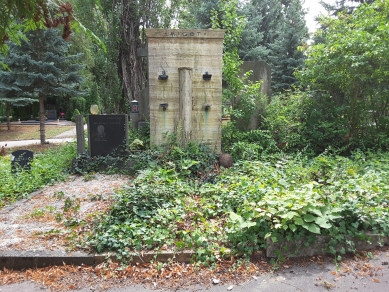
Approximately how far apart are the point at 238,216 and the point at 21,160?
18.1 feet

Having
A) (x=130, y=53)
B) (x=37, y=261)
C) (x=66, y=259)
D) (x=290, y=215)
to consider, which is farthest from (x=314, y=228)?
(x=130, y=53)

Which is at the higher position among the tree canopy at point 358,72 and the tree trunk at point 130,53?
the tree trunk at point 130,53

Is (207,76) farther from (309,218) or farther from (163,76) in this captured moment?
(309,218)

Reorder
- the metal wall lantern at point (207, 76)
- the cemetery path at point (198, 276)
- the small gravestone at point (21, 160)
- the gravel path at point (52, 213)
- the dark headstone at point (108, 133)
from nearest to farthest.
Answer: the cemetery path at point (198, 276) → the gravel path at point (52, 213) → the small gravestone at point (21, 160) → the metal wall lantern at point (207, 76) → the dark headstone at point (108, 133)

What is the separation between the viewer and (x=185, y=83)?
264 inches

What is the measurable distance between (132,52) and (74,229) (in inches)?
450

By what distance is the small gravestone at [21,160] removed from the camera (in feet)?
20.2

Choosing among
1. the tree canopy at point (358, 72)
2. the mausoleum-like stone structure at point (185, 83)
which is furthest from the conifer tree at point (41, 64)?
the tree canopy at point (358, 72)

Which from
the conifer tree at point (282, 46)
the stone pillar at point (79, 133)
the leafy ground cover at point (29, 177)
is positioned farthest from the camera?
the conifer tree at point (282, 46)

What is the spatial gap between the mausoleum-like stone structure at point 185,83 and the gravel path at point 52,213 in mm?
1941

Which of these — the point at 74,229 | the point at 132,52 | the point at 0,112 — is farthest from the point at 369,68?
the point at 0,112

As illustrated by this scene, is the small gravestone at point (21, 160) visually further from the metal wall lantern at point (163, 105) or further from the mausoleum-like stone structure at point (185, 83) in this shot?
the metal wall lantern at point (163, 105)

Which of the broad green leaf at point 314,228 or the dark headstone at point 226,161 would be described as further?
the dark headstone at point 226,161

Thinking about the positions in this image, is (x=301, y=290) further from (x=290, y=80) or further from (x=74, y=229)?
(x=290, y=80)
